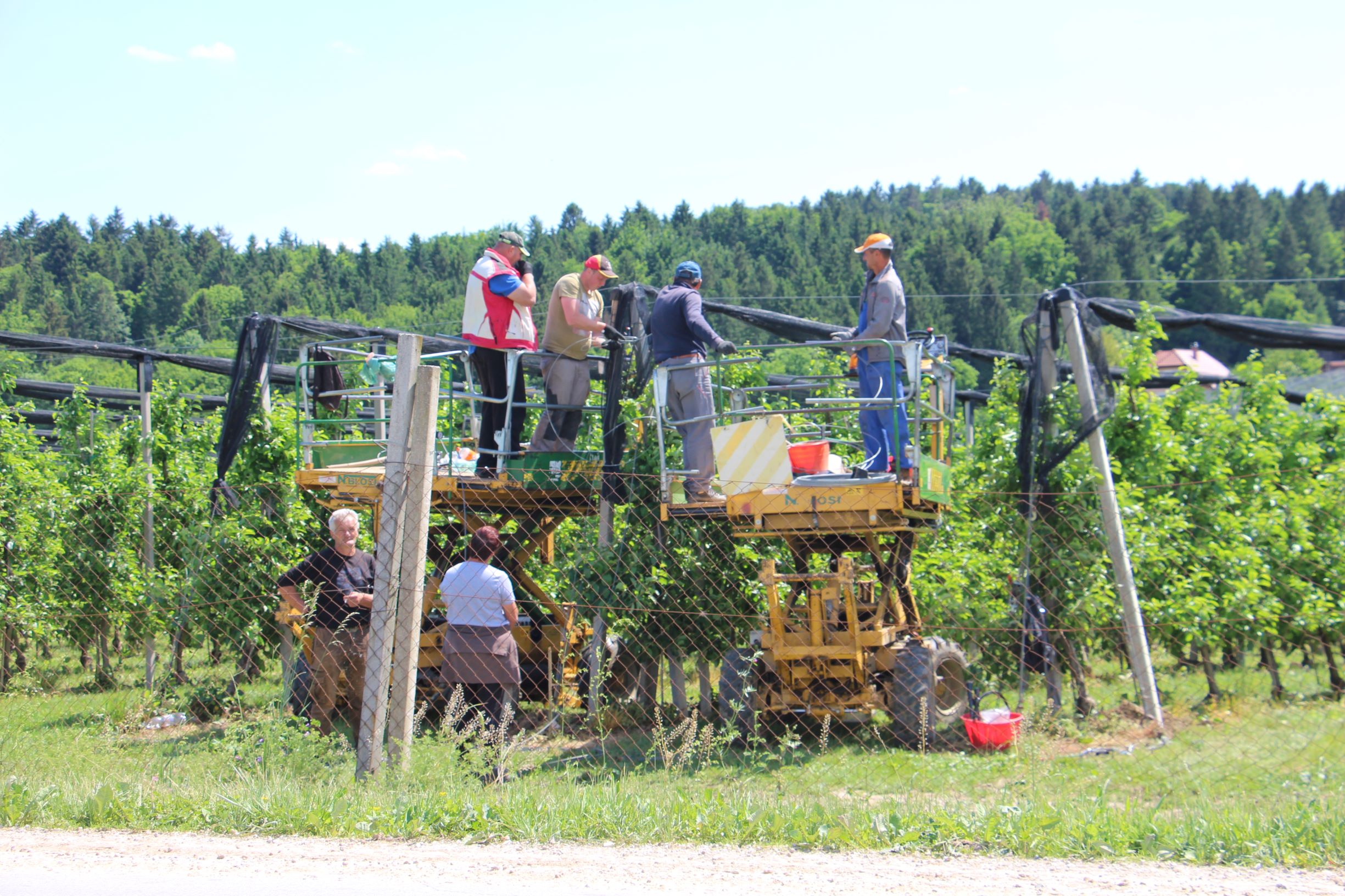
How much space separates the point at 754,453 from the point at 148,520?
26.0ft

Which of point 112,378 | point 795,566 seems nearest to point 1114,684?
point 795,566

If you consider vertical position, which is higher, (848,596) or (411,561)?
(411,561)

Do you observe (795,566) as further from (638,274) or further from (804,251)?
(804,251)

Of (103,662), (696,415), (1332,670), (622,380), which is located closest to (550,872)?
(696,415)

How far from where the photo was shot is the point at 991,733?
8758mm

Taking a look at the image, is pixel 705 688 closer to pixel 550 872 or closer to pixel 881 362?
pixel 881 362

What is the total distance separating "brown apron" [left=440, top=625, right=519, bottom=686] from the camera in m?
7.42

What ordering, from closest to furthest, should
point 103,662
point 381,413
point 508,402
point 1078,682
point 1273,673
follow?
point 508,402 < point 1078,682 < point 381,413 < point 1273,673 < point 103,662

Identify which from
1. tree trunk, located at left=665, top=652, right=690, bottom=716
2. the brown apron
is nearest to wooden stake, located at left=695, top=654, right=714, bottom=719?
tree trunk, located at left=665, top=652, right=690, bottom=716

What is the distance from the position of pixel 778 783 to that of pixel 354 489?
4656mm

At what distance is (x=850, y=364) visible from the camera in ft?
30.6

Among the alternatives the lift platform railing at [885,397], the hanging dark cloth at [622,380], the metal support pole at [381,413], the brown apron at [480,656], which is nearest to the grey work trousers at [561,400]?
the hanging dark cloth at [622,380]

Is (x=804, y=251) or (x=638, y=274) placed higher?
(x=804, y=251)

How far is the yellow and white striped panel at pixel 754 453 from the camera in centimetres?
818
